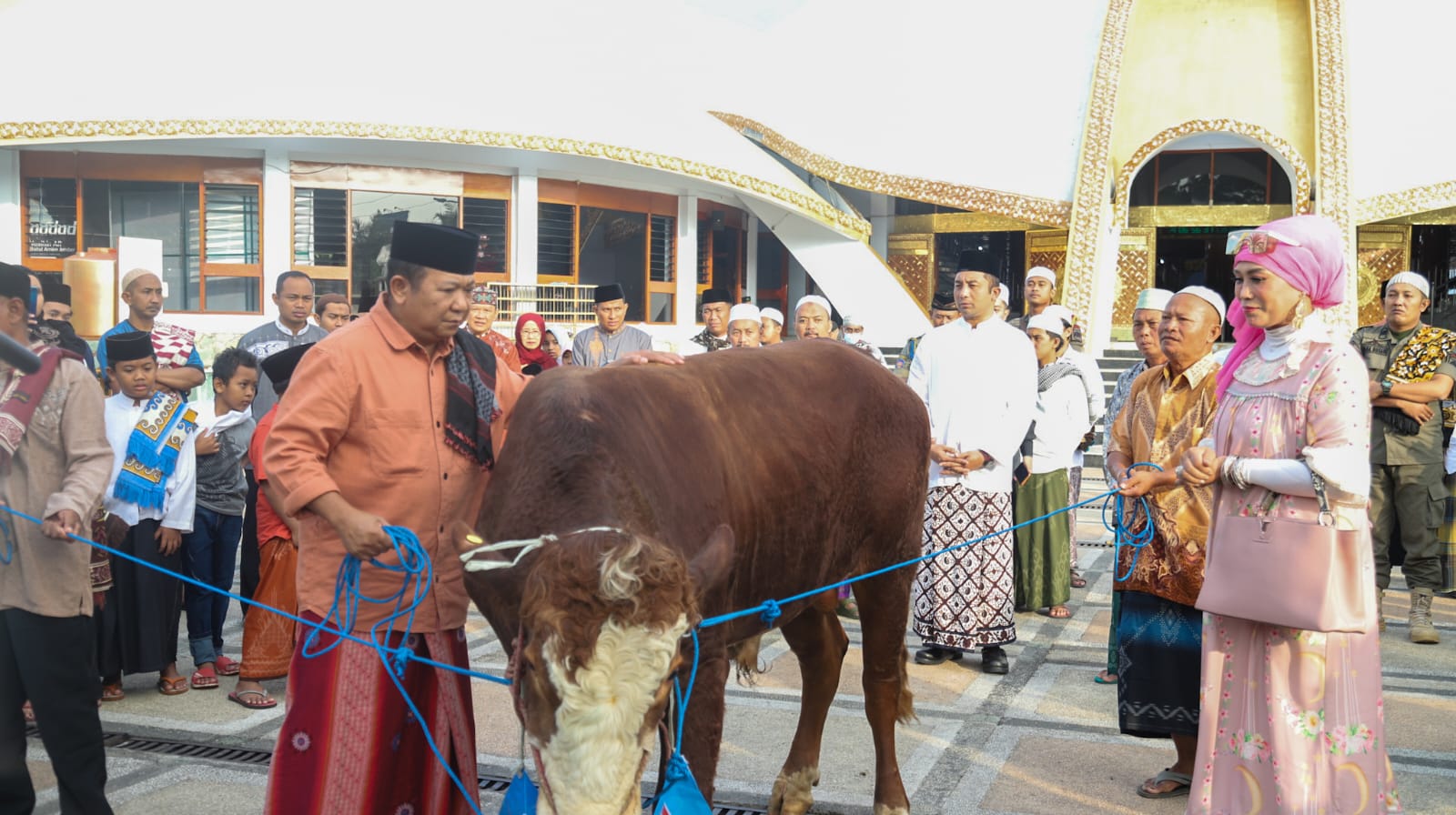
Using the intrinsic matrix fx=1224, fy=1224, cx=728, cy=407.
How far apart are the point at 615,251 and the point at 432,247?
57.4ft

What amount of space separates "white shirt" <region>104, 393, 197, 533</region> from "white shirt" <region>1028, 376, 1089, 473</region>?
16.1ft

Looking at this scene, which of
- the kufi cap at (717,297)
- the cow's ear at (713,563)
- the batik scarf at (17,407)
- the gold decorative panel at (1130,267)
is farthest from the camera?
the gold decorative panel at (1130,267)

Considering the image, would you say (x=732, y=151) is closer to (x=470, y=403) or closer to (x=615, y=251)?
(x=615, y=251)

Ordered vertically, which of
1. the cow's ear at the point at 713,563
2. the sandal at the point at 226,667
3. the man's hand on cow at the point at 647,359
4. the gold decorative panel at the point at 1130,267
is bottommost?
the sandal at the point at 226,667

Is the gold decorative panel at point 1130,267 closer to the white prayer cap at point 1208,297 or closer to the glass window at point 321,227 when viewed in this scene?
the glass window at point 321,227

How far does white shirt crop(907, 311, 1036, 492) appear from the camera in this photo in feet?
20.7

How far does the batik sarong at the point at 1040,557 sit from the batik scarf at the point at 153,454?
4.78m

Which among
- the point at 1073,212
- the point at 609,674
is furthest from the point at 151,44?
the point at 609,674

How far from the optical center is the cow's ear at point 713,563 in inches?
105

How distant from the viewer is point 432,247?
10.6 ft

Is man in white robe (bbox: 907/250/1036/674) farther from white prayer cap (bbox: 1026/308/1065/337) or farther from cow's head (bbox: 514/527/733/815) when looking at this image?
cow's head (bbox: 514/527/733/815)

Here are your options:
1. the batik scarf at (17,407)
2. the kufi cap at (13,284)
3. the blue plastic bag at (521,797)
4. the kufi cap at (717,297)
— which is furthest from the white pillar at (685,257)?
the blue plastic bag at (521,797)

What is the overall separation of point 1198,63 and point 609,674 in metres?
22.0

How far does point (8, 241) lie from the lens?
16953 millimetres
